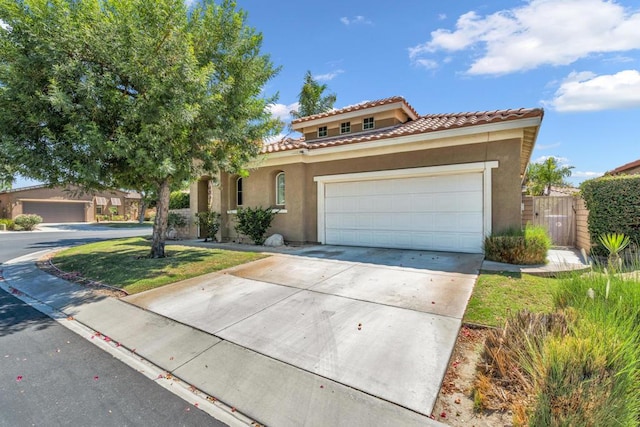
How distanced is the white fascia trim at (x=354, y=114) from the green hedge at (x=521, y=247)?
24.1 ft

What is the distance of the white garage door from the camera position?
8.89 m

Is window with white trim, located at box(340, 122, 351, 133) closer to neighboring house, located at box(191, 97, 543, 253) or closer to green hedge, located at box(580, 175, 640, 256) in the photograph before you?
neighboring house, located at box(191, 97, 543, 253)

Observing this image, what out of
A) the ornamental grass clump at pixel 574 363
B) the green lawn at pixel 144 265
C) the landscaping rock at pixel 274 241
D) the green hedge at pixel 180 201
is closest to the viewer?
the ornamental grass clump at pixel 574 363

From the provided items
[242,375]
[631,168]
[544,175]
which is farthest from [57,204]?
[544,175]

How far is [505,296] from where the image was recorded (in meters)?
5.05

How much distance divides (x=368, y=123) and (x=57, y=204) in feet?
142

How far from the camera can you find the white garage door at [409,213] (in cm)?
889

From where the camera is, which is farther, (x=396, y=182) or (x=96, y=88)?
(x=396, y=182)

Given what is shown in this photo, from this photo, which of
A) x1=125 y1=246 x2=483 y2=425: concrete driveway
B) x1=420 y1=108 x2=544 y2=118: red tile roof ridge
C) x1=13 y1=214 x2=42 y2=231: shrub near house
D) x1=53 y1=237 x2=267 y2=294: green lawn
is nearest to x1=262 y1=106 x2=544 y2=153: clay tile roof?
x1=420 y1=108 x2=544 y2=118: red tile roof ridge

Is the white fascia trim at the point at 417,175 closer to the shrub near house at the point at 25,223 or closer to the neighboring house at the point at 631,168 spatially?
the neighboring house at the point at 631,168

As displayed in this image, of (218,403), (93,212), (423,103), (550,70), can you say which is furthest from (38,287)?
(93,212)

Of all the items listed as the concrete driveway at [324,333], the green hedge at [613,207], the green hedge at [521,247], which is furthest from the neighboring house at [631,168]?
the concrete driveway at [324,333]

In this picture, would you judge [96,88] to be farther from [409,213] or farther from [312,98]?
[312,98]

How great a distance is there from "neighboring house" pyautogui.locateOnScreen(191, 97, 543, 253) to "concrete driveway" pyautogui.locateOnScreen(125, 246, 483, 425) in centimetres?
222
